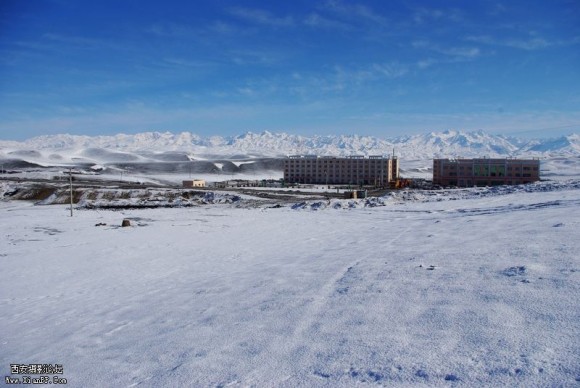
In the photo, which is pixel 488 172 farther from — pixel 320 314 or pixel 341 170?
pixel 320 314

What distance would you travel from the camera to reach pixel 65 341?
837cm

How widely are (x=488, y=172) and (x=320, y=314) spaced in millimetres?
100875

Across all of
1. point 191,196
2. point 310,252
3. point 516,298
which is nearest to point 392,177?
point 191,196

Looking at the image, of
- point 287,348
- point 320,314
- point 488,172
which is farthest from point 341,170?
point 287,348

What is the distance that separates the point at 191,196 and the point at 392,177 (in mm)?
67184

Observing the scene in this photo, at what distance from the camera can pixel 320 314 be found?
7.91 m

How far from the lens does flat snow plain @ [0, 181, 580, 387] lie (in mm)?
5660

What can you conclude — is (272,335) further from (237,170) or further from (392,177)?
(237,170)

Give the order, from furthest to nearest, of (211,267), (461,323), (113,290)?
(211,267), (113,290), (461,323)

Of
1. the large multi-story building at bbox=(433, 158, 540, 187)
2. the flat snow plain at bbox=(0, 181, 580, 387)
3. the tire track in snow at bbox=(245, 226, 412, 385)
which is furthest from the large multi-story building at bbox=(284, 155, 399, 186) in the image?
the tire track in snow at bbox=(245, 226, 412, 385)

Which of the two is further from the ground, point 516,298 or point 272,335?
point 516,298

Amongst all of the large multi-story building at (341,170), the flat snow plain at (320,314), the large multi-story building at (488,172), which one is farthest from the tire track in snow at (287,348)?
the large multi-story building at (341,170)

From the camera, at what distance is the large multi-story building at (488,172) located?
97062 millimetres

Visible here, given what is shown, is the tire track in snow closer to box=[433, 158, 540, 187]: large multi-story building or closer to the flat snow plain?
the flat snow plain
